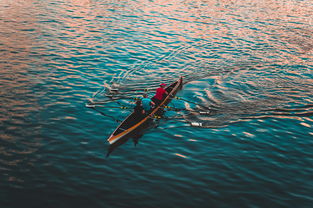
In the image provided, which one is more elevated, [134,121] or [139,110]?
[139,110]

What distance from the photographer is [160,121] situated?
81.5 ft

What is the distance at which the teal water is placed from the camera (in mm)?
17000

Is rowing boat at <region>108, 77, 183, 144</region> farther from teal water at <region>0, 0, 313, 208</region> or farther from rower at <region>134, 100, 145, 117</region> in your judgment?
teal water at <region>0, 0, 313, 208</region>

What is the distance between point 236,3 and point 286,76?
46.4m

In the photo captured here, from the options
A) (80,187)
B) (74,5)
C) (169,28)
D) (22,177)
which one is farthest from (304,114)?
(74,5)

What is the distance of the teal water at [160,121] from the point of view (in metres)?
17.0

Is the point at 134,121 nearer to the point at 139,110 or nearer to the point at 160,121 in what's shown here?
the point at 139,110

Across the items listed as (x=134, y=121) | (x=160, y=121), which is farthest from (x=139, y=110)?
(x=160, y=121)

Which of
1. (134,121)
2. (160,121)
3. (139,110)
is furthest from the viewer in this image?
(160,121)

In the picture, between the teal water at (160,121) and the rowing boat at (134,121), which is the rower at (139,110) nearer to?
the rowing boat at (134,121)

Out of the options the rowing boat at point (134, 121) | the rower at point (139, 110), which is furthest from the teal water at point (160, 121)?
the rower at point (139, 110)

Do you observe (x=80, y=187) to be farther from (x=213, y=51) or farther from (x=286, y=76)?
(x=213, y=51)

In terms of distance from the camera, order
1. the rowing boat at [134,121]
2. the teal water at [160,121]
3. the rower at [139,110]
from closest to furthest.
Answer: the teal water at [160,121] < the rowing boat at [134,121] < the rower at [139,110]

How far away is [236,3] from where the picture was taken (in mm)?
76000
